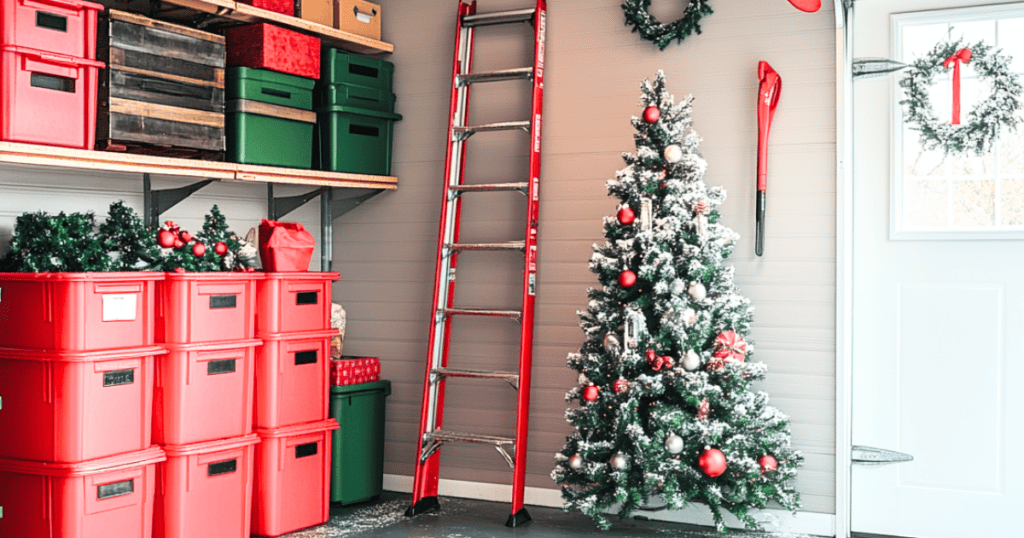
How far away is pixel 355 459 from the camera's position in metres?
4.47

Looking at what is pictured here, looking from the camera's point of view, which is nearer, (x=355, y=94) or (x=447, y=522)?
(x=447, y=522)

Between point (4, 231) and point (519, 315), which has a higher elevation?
point (4, 231)

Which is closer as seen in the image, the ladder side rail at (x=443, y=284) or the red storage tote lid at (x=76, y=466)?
the red storage tote lid at (x=76, y=466)

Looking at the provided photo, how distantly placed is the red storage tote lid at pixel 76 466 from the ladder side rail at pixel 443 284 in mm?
1367

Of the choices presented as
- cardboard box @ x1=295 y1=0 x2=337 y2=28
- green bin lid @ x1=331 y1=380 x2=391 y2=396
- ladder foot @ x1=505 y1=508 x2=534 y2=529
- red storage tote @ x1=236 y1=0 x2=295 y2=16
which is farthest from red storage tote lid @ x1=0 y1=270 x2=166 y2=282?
ladder foot @ x1=505 y1=508 x2=534 y2=529

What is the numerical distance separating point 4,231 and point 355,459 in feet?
5.89

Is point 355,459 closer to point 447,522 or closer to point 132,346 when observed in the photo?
point 447,522

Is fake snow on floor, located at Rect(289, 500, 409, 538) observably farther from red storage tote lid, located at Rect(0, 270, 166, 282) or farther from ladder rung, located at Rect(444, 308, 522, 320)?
red storage tote lid, located at Rect(0, 270, 166, 282)

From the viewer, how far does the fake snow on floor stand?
401 cm

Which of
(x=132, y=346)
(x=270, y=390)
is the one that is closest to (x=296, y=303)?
(x=270, y=390)

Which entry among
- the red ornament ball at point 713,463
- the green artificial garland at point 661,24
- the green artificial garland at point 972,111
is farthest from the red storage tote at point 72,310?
the green artificial garland at point 972,111

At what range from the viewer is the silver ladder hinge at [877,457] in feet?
13.0

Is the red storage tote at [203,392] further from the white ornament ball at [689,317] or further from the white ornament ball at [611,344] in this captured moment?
the white ornament ball at [689,317]

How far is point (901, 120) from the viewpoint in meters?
3.97
